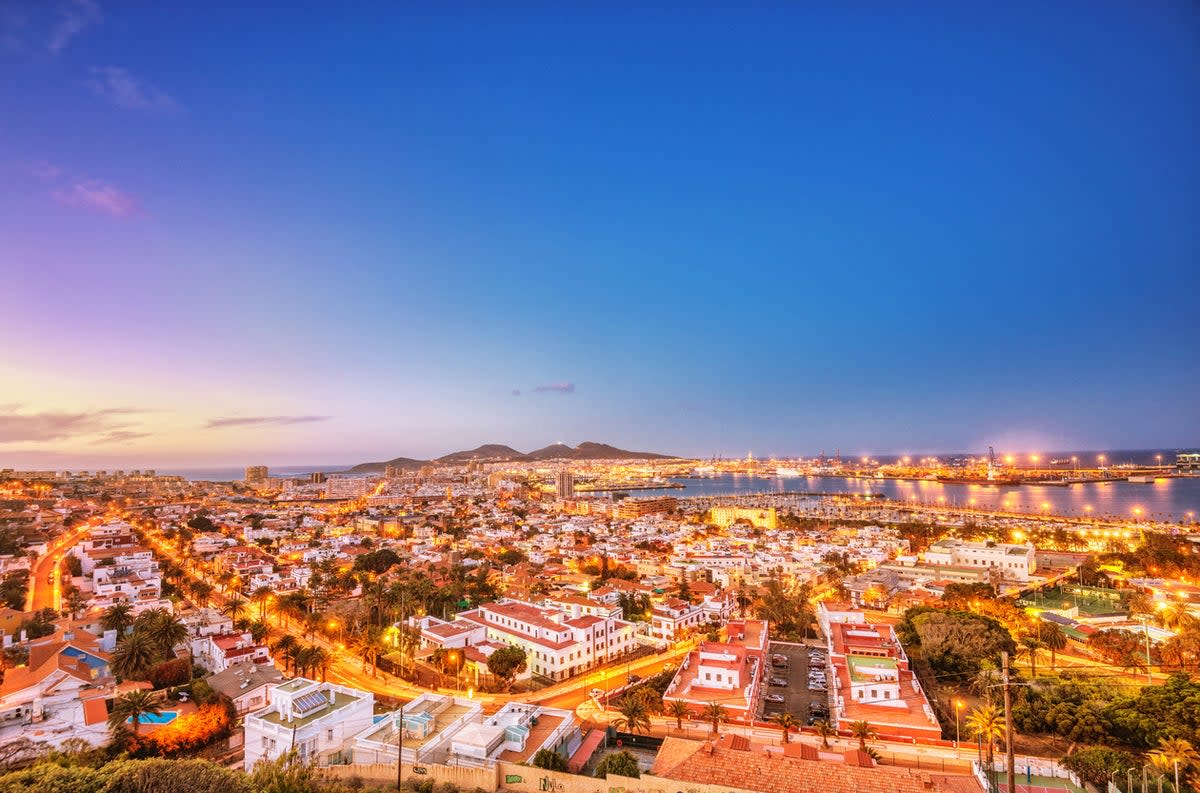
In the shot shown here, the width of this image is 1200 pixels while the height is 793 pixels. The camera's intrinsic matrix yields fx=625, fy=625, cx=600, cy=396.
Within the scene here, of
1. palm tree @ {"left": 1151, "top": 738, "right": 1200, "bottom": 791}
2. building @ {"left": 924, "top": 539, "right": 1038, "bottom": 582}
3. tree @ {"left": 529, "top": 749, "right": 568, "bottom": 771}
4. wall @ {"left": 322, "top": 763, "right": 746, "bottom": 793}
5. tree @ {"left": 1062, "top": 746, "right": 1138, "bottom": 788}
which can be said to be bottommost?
building @ {"left": 924, "top": 539, "right": 1038, "bottom": 582}

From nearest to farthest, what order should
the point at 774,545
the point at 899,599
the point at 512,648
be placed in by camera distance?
the point at 512,648 → the point at 899,599 → the point at 774,545

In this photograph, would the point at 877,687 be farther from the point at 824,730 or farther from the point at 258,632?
the point at 258,632

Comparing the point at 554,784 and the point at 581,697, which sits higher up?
the point at 554,784

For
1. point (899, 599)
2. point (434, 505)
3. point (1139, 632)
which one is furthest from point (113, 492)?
point (1139, 632)

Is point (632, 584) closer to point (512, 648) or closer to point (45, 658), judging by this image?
point (512, 648)

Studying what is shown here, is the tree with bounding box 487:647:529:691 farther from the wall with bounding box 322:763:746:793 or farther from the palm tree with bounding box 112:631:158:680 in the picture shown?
the palm tree with bounding box 112:631:158:680

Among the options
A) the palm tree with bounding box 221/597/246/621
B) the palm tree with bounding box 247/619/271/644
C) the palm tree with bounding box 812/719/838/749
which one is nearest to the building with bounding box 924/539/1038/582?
the palm tree with bounding box 812/719/838/749
